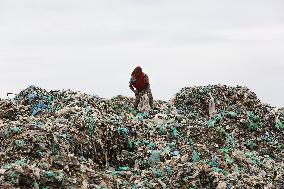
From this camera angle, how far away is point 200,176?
8625 mm

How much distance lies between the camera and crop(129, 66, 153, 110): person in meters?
12.6

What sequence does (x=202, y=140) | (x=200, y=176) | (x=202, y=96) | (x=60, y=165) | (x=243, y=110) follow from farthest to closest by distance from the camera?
1. (x=202, y=96)
2. (x=243, y=110)
3. (x=202, y=140)
4. (x=200, y=176)
5. (x=60, y=165)

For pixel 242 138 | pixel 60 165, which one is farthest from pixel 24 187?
pixel 242 138

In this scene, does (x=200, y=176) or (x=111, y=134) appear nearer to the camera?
(x=200, y=176)

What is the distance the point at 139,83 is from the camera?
1266 centimetres

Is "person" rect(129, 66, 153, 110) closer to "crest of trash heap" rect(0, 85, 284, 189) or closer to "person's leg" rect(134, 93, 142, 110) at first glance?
"person's leg" rect(134, 93, 142, 110)

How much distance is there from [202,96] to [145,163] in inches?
222

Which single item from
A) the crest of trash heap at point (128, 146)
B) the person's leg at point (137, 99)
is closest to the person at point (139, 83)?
the person's leg at point (137, 99)

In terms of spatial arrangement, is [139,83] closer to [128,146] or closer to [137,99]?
[137,99]

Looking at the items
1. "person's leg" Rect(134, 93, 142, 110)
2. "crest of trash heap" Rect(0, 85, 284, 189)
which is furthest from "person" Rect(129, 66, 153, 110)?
"crest of trash heap" Rect(0, 85, 284, 189)

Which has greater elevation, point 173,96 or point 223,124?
point 173,96

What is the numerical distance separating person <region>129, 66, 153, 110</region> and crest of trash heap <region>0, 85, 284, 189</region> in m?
0.52

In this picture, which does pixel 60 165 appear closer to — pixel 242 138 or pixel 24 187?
pixel 24 187

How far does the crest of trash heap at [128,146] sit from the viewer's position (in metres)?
8.17
